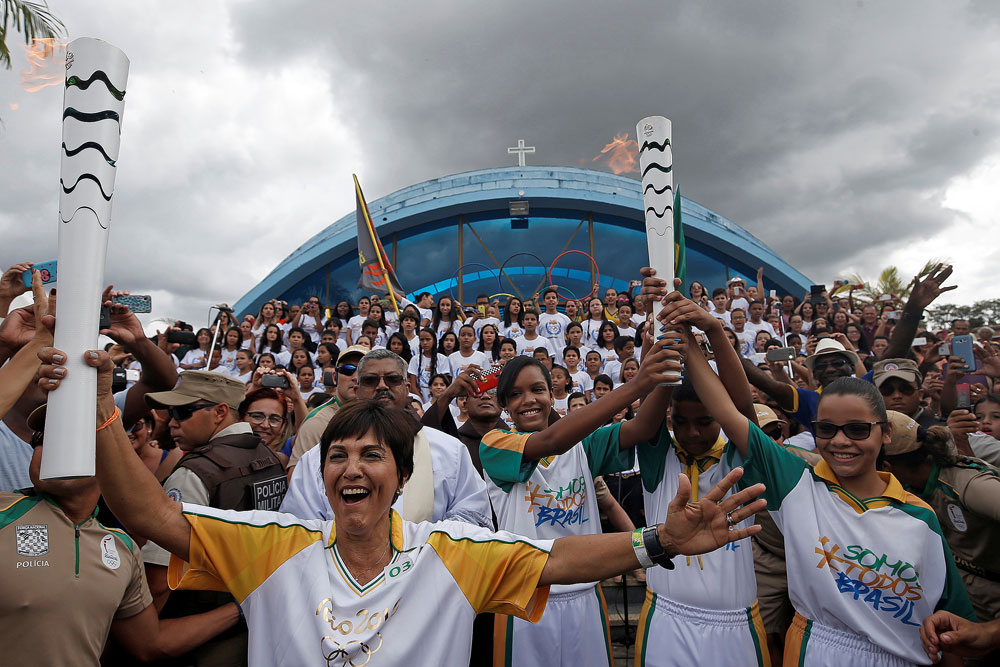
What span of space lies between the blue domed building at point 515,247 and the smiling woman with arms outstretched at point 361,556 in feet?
54.5

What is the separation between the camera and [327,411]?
4203 mm

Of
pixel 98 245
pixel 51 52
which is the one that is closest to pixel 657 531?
pixel 98 245

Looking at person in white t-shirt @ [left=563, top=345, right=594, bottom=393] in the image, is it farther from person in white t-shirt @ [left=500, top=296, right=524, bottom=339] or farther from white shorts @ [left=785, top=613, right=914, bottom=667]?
white shorts @ [left=785, top=613, right=914, bottom=667]

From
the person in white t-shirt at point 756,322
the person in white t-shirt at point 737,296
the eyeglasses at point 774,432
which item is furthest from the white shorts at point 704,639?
the person in white t-shirt at point 737,296

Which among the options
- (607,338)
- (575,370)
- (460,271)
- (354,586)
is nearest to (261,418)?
(354,586)


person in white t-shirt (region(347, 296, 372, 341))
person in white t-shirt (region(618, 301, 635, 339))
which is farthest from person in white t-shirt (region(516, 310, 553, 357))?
person in white t-shirt (region(347, 296, 372, 341))

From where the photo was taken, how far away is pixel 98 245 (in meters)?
1.97

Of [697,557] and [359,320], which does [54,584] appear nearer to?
[697,557]

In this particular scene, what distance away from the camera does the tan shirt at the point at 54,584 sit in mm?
2025

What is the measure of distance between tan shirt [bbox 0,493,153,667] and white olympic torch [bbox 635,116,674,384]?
2.33 metres

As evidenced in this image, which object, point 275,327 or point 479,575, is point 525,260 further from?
point 479,575

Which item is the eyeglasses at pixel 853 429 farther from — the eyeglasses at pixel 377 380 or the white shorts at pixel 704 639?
the eyeglasses at pixel 377 380

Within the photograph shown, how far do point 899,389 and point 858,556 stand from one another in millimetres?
2118

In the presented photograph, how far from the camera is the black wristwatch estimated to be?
1.76 m
